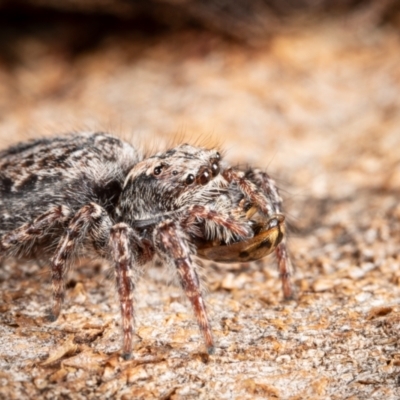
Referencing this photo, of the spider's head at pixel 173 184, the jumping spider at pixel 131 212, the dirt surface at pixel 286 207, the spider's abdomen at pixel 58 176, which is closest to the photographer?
the dirt surface at pixel 286 207

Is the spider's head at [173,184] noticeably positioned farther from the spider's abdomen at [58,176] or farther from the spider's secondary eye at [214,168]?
the spider's abdomen at [58,176]

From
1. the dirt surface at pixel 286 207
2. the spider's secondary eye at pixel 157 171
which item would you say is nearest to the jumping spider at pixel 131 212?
the spider's secondary eye at pixel 157 171

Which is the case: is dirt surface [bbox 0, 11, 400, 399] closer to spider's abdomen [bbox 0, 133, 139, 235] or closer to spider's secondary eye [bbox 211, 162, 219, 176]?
spider's abdomen [bbox 0, 133, 139, 235]

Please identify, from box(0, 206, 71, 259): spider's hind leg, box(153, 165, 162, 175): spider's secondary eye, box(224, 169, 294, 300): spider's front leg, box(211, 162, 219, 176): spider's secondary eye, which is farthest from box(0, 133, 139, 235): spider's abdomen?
box(224, 169, 294, 300): spider's front leg

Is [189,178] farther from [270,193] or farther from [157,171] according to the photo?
[270,193]

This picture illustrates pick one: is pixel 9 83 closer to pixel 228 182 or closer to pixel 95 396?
pixel 228 182

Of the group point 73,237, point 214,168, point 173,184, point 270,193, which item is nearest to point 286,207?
point 270,193

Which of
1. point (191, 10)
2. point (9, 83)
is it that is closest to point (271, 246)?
point (191, 10)
